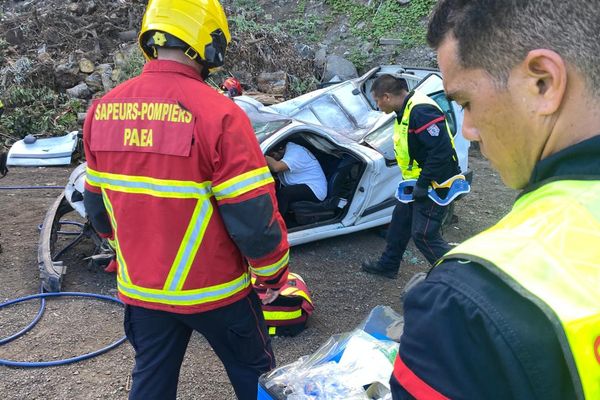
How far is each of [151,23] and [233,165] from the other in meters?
0.66

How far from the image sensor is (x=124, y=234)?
2148 mm

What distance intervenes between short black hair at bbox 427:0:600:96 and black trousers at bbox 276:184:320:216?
13.9ft

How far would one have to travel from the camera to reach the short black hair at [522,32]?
0.74 m

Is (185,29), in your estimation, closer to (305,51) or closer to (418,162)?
(418,162)

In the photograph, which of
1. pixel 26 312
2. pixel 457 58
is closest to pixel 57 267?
pixel 26 312

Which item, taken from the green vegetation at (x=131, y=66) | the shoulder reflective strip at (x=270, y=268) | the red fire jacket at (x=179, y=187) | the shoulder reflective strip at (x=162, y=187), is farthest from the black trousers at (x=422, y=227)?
the green vegetation at (x=131, y=66)

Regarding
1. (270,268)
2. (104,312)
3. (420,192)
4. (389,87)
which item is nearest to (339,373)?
(270,268)

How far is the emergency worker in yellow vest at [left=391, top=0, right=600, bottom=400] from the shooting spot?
624mm

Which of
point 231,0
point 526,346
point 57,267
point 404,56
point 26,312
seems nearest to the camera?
point 526,346

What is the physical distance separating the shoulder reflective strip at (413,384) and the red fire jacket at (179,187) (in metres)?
1.40

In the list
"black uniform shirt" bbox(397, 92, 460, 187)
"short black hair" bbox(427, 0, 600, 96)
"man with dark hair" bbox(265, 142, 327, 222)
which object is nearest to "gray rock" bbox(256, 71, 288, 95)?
"man with dark hair" bbox(265, 142, 327, 222)

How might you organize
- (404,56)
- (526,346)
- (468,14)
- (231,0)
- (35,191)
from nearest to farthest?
(526,346)
(468,14)
(35,191)
(404,56)
(231,0)

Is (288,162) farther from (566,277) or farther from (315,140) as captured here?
(566,277)

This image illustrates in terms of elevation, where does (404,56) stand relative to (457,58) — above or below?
below
